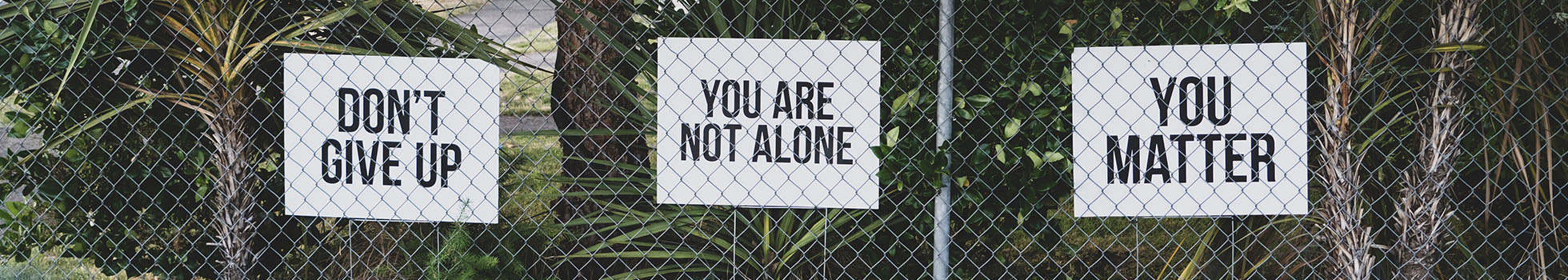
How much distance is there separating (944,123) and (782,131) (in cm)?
36

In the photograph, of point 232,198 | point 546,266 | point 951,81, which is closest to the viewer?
point 951,81

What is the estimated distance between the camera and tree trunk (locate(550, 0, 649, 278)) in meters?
2.57

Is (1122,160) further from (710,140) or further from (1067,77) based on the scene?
(710,140)

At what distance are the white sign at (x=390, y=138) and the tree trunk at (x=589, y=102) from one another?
20cm

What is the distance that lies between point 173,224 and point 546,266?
90cm

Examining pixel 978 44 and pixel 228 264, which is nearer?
pixel 978 44

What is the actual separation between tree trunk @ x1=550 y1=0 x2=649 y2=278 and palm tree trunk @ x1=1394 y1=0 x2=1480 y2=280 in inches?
71.6

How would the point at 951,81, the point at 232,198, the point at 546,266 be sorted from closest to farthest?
the point at 951,81, the point at 232,198, the point at 546,266

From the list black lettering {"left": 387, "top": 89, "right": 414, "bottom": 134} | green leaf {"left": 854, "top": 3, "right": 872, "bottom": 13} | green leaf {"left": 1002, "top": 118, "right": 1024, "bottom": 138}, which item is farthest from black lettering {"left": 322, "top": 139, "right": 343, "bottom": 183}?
green leaf {"left": 1002, "top": 118, "right": 1024, "bottom": 138}

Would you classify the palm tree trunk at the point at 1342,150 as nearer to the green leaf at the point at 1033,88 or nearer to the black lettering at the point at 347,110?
the green leaf at the point at 1033,88

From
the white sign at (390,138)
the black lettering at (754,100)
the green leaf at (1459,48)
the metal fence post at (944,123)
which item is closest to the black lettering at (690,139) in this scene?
the black lettering at (754,100)

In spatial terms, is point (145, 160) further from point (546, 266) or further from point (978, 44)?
point (978, 44)

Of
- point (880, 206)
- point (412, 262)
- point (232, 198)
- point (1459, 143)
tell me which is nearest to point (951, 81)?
point (880, 206)

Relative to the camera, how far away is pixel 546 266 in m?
2.67
